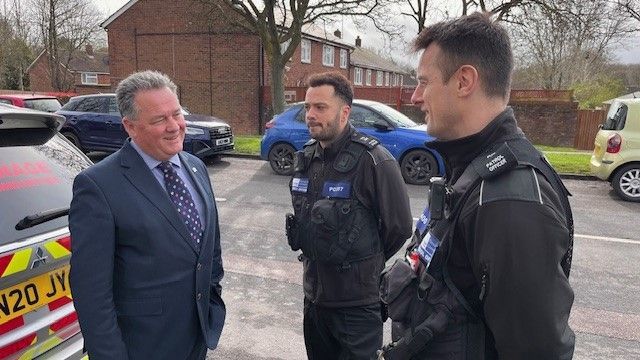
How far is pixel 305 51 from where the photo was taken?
2670 cm

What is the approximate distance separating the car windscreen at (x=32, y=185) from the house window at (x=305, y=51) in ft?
81.2

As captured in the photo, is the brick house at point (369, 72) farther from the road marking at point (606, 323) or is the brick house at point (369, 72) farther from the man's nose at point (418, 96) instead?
the man's nose at point (418, 96)

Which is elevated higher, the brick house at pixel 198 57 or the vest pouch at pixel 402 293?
the brick house at pixel 198 57

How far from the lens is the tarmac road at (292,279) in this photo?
11.1 ft

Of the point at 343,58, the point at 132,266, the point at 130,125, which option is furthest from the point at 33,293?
the point at 343,58

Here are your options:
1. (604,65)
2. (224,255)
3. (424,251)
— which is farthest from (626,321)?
(604,65)

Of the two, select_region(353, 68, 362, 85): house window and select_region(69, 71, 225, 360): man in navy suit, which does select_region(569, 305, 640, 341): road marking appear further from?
select_region(353, 68, 362, 85): house window

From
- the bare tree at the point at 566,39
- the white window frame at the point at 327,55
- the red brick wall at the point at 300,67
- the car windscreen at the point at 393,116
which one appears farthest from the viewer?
the white window frame at the point at 327,55

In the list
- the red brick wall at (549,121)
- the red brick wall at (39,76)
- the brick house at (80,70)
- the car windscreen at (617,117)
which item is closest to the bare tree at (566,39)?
the red brick wall at (549,121)

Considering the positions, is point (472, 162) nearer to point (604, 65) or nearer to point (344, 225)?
point (344, 225)

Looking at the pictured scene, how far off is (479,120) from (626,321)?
3.39 meters

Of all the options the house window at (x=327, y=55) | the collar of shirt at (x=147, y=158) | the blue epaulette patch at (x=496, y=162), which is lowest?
the collar of shirt at (x=147, y=158)

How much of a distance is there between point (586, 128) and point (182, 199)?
1909cm

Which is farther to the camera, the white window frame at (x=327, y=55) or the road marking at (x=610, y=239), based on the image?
the white window frame at (x=327, y=55)
